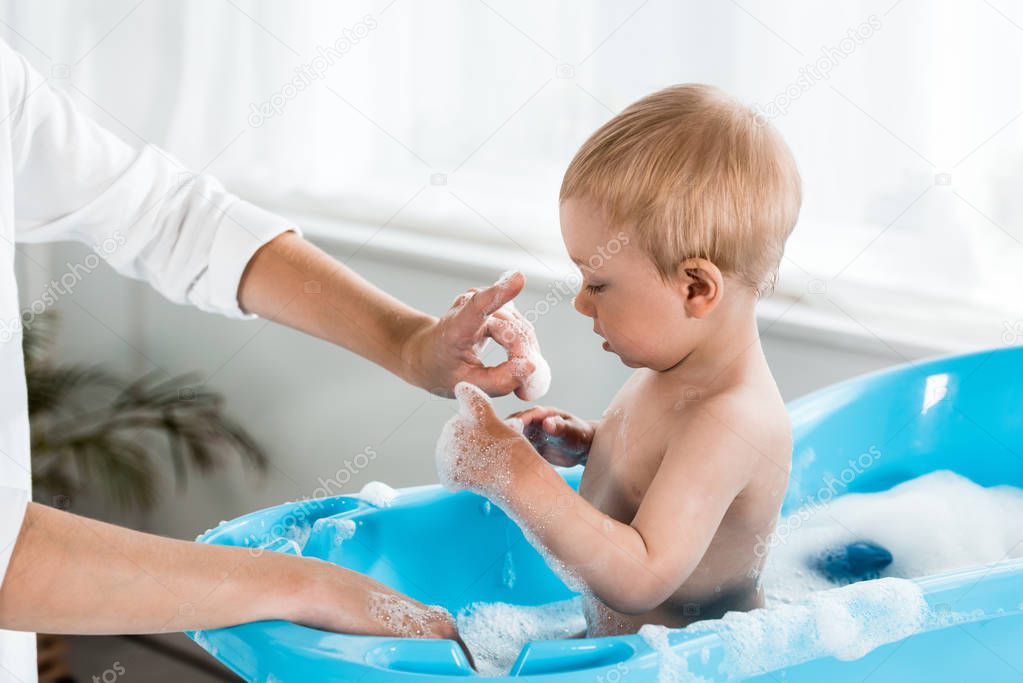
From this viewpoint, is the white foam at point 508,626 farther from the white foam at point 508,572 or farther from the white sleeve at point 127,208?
the white sleeve at point 127,208

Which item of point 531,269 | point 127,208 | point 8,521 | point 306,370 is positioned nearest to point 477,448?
point 8,521

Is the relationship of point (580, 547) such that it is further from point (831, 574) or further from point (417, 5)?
point (417, 5)

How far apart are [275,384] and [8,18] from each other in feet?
2.99

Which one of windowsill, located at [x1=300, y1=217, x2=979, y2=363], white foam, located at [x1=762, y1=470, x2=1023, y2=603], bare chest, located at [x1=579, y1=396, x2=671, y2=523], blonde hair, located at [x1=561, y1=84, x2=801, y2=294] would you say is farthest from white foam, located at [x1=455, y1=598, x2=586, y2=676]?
windowsill, located at [x1=300, y1=217, x2=979, y2=363]

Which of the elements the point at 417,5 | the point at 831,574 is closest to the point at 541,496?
the point at 831,574

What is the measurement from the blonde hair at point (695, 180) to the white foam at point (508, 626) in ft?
1.13

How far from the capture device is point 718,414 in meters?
0.81

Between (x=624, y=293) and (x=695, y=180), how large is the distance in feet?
0.34

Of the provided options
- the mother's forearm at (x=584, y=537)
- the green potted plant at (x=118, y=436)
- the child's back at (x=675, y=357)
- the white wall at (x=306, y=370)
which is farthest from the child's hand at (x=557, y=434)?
the green potted plant at (x=118, y=436)

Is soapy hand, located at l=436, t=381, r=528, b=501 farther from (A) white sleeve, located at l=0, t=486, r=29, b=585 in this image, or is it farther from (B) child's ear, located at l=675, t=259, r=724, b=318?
(A) white sleeve, located at l=0, t=486, r=29, b=585

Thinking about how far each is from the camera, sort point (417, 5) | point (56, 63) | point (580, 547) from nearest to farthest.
→ point (580, 547) → point (417, 5) → point (56, 63)

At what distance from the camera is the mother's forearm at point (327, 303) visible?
983mm

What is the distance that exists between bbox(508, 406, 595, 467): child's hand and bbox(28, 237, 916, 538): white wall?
17.8 inches

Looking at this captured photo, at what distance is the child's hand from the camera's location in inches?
38.2
